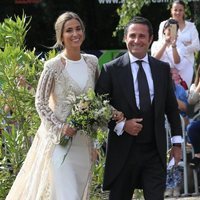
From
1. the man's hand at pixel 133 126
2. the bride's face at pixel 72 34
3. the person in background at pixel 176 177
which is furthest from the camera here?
the person in background at pixel 176 177

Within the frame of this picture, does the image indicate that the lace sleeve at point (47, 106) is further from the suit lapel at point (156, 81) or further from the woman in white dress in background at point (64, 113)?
the suit lapel at point (156, 81)

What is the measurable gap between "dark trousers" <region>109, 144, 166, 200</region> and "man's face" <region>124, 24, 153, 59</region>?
761mm

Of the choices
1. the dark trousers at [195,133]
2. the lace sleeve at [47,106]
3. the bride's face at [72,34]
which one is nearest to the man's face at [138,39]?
the bride's face at [72,34]

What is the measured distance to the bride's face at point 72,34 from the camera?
20.7ft

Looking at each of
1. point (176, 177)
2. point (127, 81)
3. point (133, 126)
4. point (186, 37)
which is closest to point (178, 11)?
point (186, 37)

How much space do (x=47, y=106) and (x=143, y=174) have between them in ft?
3.20

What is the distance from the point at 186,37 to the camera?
33.8 feet

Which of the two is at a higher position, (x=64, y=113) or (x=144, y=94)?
(x=144, y=94)

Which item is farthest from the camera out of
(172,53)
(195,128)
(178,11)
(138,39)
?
(178,11)

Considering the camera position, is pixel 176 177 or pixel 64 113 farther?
pixel 176 177

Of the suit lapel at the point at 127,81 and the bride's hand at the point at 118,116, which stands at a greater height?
the suit lapel at the point at 127,81

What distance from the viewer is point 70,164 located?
250 inches

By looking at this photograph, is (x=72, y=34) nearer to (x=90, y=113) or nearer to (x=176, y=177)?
(x=90, y=113)

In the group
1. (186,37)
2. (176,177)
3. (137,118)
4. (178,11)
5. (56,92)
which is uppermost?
(178,11)
